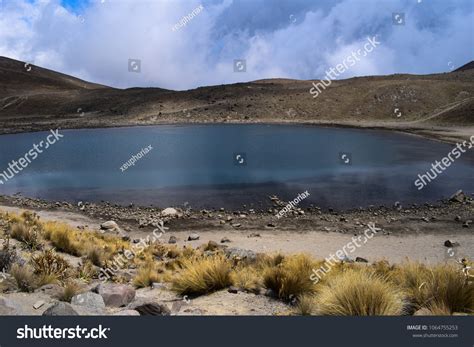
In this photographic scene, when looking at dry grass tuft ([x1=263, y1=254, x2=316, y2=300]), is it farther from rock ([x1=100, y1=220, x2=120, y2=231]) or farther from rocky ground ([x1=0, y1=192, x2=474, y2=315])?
rock ([x1=100, y1=220, x2=120, y2=231])

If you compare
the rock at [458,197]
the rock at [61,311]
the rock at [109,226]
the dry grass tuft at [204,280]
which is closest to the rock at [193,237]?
the rock at [109,226]

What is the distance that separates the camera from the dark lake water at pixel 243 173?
2136 cm

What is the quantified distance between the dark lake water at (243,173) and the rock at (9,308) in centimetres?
1462

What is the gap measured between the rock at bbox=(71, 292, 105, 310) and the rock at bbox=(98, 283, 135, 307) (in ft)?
0.98

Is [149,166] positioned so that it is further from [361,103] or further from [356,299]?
[361,103]

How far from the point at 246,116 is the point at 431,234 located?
213ft

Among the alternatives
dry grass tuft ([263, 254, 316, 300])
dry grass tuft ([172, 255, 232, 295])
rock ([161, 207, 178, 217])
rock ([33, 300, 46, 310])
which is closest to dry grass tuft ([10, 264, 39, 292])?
rock ([33, 300, 46, 310])

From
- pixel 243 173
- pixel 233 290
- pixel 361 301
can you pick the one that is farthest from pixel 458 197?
pixel 361 301

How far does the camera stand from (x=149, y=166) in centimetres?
3119

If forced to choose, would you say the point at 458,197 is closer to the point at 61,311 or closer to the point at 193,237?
the point at 193,237

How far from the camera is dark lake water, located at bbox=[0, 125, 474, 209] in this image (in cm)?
2136

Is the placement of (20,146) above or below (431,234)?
above

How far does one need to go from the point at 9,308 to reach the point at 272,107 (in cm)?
7898

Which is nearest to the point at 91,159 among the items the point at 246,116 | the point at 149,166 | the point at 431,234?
the point at 149,166
